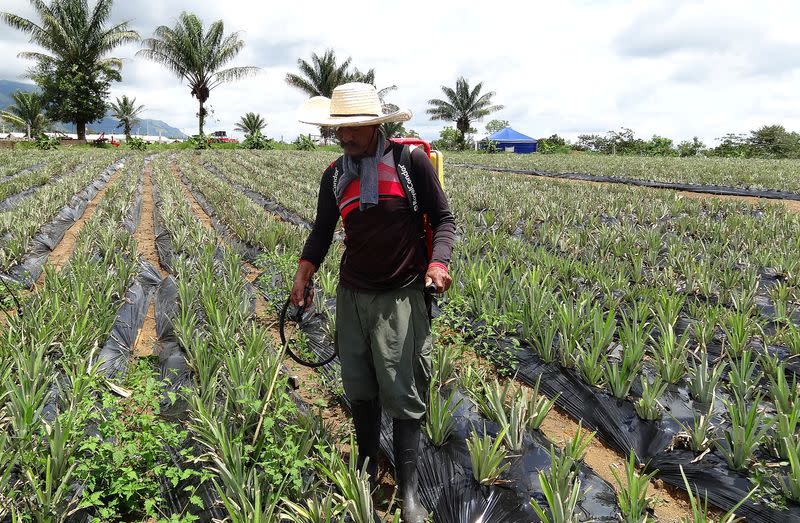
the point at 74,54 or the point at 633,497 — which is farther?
the point at 74,54

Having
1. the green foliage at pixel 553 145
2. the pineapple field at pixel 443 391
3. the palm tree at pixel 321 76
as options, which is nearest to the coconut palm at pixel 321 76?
the palm tree at pixel 321 76

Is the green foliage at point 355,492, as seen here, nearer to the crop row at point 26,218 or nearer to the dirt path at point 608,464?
the dirt path at point 608,464

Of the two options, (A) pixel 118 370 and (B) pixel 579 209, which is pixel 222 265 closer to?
(A) pixel 118 370

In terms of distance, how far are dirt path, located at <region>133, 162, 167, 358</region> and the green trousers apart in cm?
186

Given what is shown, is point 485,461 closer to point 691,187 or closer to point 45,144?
point 691,187

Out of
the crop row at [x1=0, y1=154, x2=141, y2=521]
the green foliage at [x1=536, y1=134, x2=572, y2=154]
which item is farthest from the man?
the green foliage at [x1=536, y1=134, x2=572, y2=154]

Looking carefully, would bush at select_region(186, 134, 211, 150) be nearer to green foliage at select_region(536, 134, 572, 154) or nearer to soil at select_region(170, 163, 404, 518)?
green foliage at select_region(536, 134, 572, 154)

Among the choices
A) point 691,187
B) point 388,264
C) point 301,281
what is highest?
point 691,187

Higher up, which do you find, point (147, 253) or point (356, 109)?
point (356, 109)

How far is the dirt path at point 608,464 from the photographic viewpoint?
1.86 m

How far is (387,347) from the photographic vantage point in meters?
1.67

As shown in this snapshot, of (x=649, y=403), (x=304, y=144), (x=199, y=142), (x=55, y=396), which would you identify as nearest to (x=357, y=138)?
(x=649, y=403)

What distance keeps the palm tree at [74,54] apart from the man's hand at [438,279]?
30126 mm

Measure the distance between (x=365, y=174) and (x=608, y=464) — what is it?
5.36 feet
